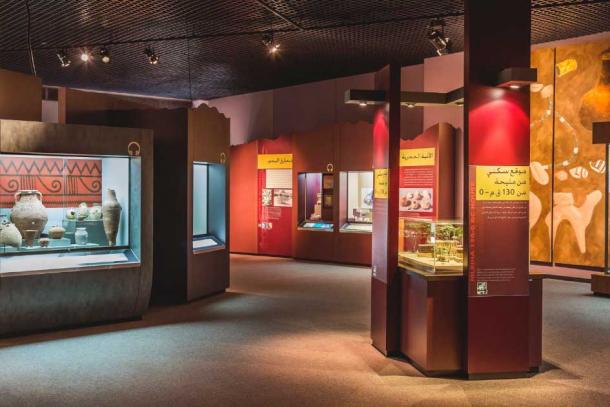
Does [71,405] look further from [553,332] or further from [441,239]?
[553,332]

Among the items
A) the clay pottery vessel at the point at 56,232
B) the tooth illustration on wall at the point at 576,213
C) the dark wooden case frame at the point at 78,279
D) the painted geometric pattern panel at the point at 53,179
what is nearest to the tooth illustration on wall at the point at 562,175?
the tooth illustration on wall at the point at 576,213

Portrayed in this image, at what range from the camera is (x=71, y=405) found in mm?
4293

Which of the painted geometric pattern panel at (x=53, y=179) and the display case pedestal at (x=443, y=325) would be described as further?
the painted geometric pattern panel at (x=53, y=179)

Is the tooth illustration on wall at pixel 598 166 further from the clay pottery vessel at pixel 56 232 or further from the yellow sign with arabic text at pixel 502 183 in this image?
the clay pottery vessel at pixel 56 232

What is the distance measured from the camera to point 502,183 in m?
4.90

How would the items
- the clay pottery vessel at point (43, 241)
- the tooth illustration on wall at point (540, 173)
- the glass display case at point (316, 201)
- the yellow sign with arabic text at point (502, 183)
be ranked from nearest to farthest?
the yellow sign with arabic text at point (502, 183)
the clay pottery vessel at point (43, 241)
the tooth illustration on wall at point (540, 173)
the glass display case at point (316, 201)

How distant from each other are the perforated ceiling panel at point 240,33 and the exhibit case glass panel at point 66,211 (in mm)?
3160

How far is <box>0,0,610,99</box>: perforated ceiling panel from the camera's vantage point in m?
8.87

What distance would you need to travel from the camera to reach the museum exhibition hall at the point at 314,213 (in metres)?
4.90

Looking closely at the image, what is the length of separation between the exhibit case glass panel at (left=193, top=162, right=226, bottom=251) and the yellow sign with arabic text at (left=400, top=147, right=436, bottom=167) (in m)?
3.86

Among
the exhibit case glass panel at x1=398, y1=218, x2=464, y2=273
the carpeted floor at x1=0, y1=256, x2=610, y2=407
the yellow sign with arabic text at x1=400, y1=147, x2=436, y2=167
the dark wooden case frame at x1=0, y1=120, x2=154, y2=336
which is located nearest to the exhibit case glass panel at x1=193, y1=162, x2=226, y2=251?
the carpeted floor at x1=0, y1=256, x2=610, y2=407

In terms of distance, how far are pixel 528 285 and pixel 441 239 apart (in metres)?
0.80

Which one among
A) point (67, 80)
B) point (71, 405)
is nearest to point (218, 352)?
Result: point (71, 405)

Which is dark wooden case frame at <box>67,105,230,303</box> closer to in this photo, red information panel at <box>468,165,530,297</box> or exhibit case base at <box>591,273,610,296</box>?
red information panel at <box>468,165,530,297</box>
